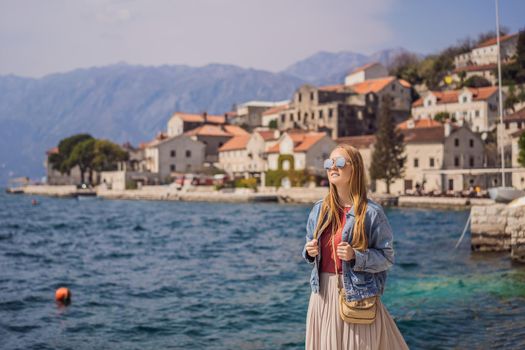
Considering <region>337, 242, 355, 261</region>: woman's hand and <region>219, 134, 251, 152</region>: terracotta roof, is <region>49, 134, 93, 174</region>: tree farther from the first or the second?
<region>337, 242, 355, 261</region>: woman's hand

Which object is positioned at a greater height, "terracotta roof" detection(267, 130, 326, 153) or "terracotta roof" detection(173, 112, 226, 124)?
"terracotta roof" detection(173, 112, 226, 124)

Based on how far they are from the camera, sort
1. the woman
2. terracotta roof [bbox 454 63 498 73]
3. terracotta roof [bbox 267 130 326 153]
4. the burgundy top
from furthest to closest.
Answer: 1. terracotta roof [bbox 454 63 498 73]
2. terracotta roof [bbox 267 130 326 153]
3. the burgundy top
4. the woman

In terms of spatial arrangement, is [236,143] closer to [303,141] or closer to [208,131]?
[208,131]

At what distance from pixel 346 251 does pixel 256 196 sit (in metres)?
66.6

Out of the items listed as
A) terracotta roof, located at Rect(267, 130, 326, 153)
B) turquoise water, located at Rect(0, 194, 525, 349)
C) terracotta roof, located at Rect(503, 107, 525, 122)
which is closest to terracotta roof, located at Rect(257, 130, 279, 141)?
terracotta roof, located at Rect(267, 130, 326, 153)

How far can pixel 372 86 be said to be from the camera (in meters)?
96.9

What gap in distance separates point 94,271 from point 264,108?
101 m

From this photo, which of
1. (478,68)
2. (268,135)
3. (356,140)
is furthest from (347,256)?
(478,68)

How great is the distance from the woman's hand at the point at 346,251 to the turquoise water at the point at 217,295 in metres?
6.69

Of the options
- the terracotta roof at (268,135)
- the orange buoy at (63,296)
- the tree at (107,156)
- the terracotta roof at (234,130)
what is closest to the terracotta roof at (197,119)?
the terracotta roof at (234,130)

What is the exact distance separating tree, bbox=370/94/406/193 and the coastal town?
1391 millimetres

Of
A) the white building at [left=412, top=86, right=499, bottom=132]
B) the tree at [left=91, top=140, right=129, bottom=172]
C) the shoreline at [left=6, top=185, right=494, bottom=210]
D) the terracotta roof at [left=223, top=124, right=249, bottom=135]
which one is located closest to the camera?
the shoreline at [left=6, top=185, right=494, bottom=210]

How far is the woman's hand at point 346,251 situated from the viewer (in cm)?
460

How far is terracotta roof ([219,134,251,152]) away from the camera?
91.9 meters
